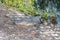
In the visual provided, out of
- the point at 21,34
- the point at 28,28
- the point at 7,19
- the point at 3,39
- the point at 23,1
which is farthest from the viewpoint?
the point at 23,1

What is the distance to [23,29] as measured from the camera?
18.6 ft

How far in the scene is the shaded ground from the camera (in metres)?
5.21

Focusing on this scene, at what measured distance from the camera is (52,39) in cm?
516

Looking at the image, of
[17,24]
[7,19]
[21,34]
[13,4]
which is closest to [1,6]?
[13,4]

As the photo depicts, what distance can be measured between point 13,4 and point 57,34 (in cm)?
319

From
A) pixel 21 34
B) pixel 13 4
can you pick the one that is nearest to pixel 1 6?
pixel 13 4

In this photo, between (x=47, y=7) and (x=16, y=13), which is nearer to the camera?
(x=16, y=13)

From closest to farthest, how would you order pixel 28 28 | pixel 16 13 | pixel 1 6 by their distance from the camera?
1. pixel 28 28
2. pixel 16 13
3. pixel 1 6

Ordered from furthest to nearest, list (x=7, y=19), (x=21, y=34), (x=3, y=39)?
(x=7, y=19) < (x=21, y=34) < (x=3, y=39)

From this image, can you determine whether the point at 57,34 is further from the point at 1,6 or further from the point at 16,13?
the point at 1,6

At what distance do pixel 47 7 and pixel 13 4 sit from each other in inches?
56.2

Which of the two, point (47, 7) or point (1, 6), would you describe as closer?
point (1, 6)

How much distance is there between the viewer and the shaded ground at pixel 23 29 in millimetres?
5215

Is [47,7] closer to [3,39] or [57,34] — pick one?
[57,34]
